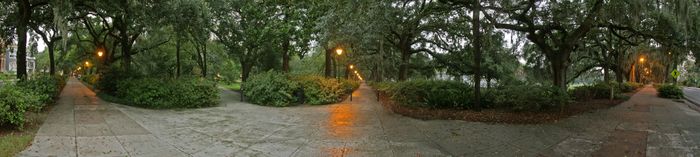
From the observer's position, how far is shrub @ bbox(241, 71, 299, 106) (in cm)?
1516

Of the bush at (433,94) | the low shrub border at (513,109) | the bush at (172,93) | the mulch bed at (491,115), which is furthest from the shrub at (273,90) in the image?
the mulch bed at (491,115)

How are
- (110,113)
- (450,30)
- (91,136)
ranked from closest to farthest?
(91,136) → (110,113) → (450,30)

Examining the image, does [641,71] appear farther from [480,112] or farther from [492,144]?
[492,144]

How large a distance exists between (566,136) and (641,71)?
1717 inches

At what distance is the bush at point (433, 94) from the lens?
456 inches

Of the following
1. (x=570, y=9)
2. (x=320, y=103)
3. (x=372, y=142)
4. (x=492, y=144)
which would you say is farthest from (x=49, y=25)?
(x=570, y=9)

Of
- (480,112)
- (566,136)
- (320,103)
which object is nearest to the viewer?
(566,136)

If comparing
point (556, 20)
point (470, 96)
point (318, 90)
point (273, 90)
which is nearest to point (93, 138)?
point (273, 90)

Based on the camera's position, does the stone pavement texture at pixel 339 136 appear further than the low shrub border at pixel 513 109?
No

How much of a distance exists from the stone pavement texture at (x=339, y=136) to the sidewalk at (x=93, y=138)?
0.01m

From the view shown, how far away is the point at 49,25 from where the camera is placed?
19.0 metres

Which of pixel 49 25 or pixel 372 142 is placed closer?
pixel 372 142

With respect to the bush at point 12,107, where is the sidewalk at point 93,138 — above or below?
below

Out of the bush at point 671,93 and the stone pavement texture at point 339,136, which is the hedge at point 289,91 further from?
the bush at point 671,93
